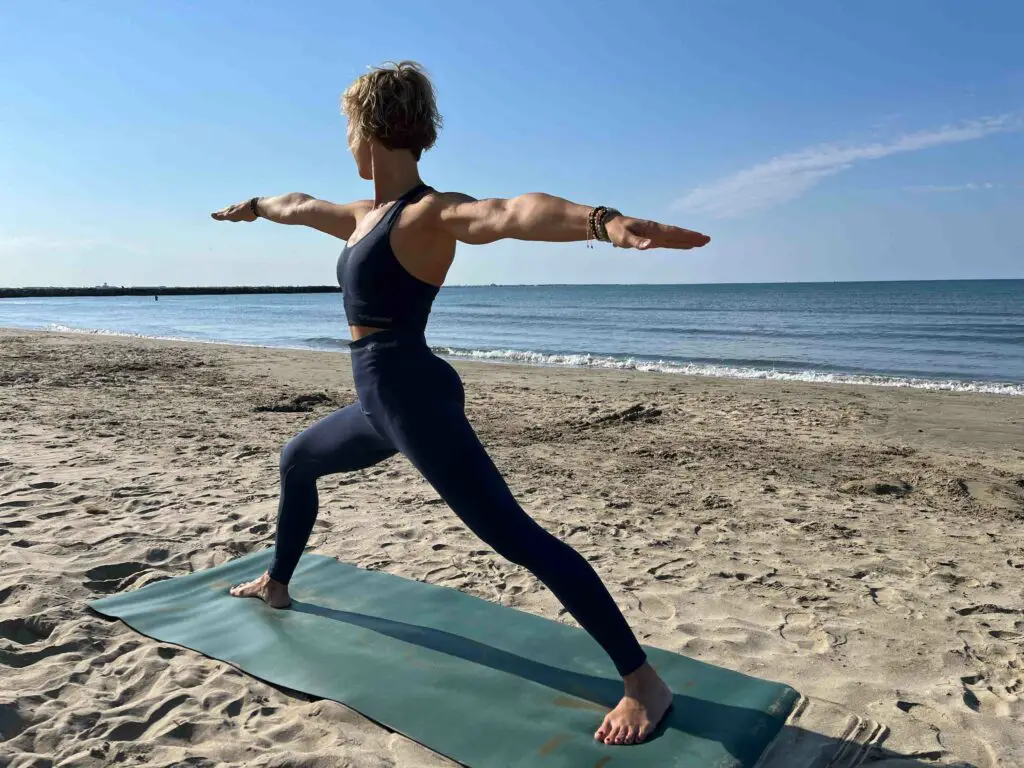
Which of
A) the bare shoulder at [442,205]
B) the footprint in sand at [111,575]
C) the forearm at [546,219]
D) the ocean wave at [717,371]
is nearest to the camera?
the forearm at [546,219]

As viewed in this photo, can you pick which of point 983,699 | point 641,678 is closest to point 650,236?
point 641,678

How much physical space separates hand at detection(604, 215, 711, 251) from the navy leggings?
31.7 inches

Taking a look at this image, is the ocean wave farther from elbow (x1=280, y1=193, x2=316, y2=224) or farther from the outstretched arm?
the outstretched arm

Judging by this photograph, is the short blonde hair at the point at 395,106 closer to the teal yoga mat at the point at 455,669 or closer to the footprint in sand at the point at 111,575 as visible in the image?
the teal yoga mat at the point at 455,669

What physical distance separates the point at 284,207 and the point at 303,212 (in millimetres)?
162

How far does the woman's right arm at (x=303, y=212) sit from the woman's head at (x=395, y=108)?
462 millimetres

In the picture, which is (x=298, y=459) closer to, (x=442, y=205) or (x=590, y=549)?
(x=442, y=205)

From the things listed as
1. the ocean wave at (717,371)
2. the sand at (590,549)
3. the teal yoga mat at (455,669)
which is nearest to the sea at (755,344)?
the ocean wave at (717,371)

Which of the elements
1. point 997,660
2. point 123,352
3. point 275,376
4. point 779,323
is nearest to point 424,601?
point 997,660

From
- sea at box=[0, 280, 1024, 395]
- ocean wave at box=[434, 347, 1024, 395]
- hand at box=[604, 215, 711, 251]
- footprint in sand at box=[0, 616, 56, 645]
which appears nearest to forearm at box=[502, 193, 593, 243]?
hand at box=[604, 215, 711, 251]

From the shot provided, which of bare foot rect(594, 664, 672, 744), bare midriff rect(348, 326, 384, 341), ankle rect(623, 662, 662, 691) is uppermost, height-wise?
Result: bare midriff rect(348, 326, 384, 341)

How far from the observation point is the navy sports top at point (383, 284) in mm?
2430

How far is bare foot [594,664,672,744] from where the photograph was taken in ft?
8.11

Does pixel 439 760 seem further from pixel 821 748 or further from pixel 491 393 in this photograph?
pixel 491 393
